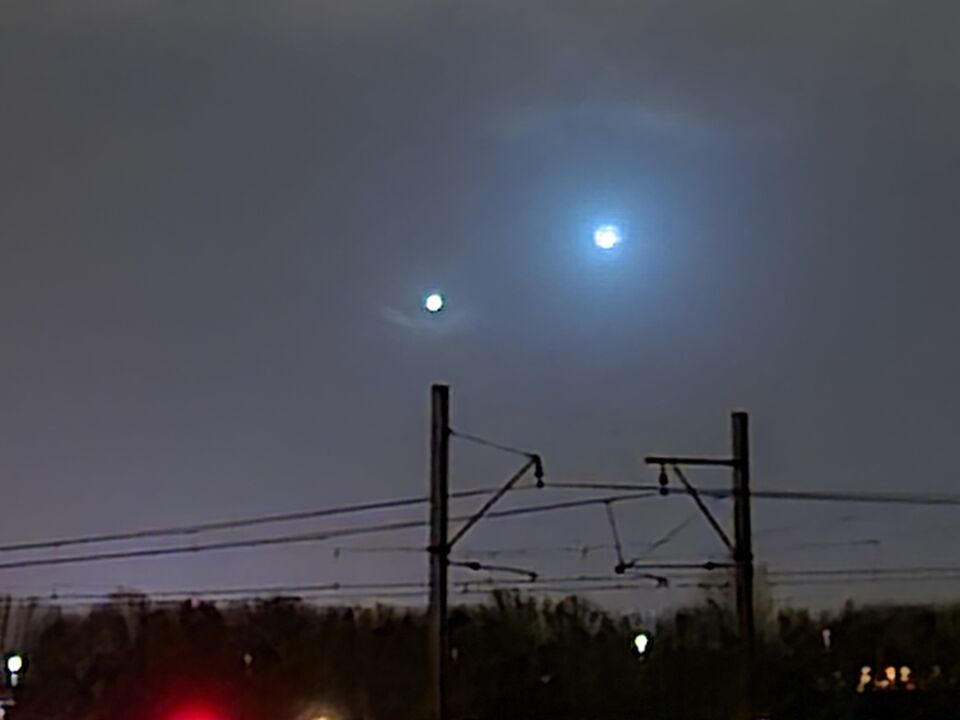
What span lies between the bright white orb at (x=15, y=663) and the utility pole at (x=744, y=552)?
9.25 ft

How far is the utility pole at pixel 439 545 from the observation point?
5316 mm

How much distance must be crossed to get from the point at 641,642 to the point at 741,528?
1.02m

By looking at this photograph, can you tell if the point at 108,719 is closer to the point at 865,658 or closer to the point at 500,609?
the point at 500,609

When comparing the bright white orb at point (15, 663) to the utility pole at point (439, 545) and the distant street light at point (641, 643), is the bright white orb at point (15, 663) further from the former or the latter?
the distant street light at point (641, 643)

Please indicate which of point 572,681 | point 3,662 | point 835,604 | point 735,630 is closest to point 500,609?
point 572,681

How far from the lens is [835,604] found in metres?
6.47

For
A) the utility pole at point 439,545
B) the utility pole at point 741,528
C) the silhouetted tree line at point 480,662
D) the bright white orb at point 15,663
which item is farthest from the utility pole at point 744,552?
the bright white orb at point 15,663

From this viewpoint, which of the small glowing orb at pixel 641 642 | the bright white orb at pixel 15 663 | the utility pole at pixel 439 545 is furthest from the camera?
the small glowing orb at pixel 641 642

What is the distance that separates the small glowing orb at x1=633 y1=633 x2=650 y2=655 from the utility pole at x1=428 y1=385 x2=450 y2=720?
125cm

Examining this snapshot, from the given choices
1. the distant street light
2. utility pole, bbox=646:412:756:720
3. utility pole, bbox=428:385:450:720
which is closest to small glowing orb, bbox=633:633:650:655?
the distant street light

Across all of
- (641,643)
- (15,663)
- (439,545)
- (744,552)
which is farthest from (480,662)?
(15,663)

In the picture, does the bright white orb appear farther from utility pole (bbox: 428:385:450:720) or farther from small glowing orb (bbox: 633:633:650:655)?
small glowing orb (bbox: 633:633:650:655)

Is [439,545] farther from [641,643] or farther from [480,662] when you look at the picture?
[641,643]

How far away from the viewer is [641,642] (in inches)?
254
